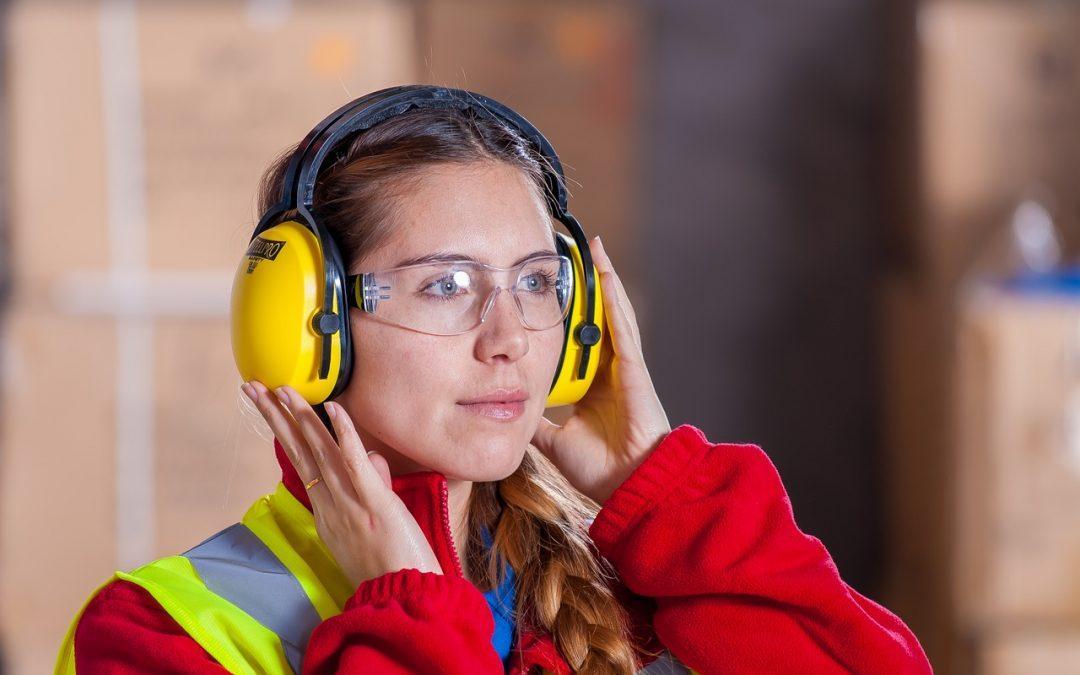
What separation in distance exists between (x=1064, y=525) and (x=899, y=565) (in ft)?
2.67

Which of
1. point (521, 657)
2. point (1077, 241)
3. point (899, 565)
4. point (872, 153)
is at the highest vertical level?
point (872, 153)

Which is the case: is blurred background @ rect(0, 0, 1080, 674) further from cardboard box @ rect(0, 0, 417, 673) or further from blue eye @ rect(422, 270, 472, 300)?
blue eye @ rect(422, 270, 472, 300)

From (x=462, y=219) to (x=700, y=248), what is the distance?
95.5 inches

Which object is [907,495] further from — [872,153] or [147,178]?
[147,178]

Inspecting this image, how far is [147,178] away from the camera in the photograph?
285 cm

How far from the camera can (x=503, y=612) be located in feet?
4.38

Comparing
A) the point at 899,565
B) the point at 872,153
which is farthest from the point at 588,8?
the point at 899,565

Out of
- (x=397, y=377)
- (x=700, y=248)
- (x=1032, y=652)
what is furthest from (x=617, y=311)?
(x=700, y=248)

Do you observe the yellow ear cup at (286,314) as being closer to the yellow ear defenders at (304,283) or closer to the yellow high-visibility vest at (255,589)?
the yellow ear defenders at (304,283)

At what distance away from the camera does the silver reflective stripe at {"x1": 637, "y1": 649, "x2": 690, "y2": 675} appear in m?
1.37

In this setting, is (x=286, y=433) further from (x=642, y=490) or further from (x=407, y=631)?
(x=642, y=490)

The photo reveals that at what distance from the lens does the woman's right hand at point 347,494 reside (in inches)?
46.4

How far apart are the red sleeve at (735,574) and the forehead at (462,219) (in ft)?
0.95

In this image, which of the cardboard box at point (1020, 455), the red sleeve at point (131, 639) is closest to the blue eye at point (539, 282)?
the red sleeve at point (131, 639)
